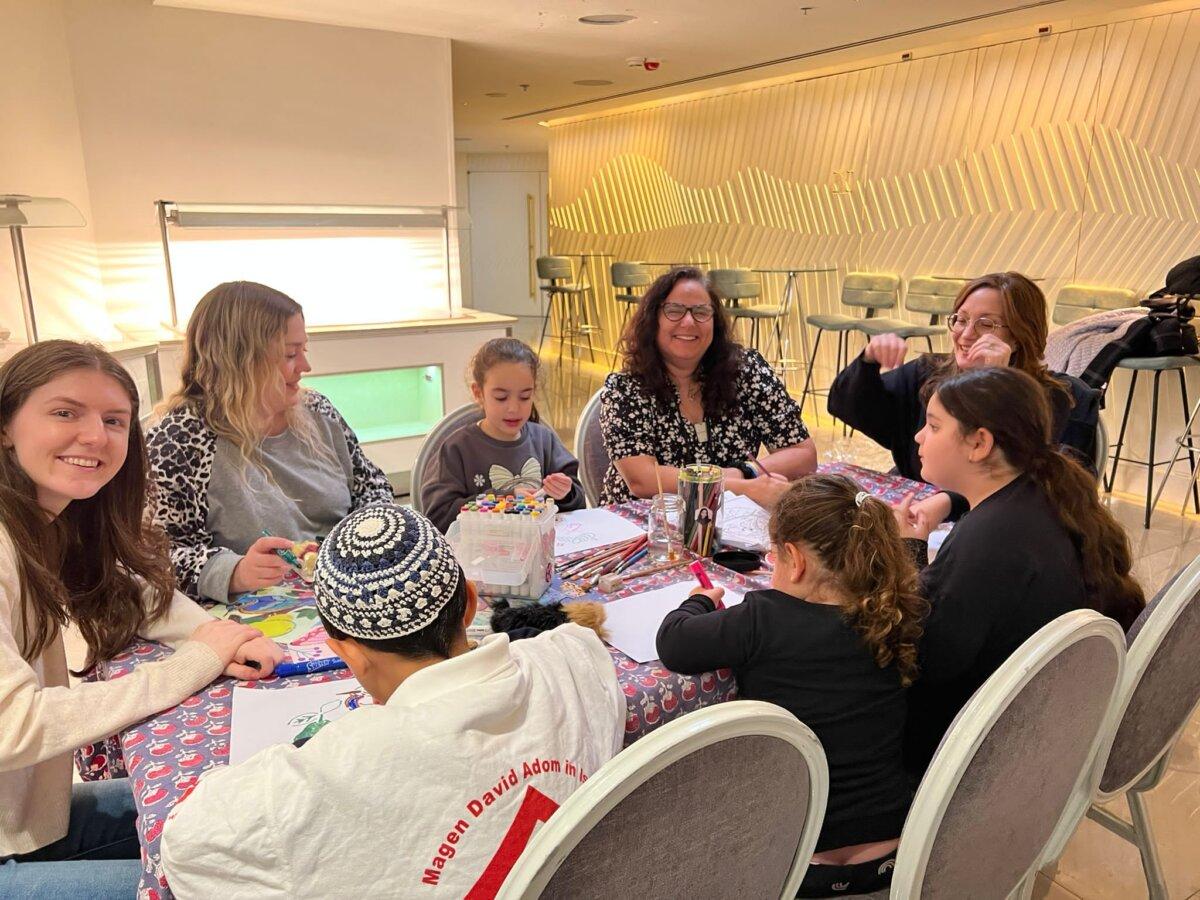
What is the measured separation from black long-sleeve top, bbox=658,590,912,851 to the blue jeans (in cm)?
86

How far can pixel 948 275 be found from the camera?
242 inches

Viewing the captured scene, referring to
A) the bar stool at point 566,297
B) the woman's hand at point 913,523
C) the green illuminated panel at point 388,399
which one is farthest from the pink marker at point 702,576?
the bar stool at point 566,297

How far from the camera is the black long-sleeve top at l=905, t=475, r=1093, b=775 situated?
4.49 feet

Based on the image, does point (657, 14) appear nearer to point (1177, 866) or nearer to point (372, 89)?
point (372, 89)

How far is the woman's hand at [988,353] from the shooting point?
2.32 meters

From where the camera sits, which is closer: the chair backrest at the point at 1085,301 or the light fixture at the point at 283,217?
the light fixture at the point at 283,217

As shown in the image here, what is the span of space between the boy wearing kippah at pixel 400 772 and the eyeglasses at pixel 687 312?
1646 millimetres

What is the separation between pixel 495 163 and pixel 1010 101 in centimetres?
991

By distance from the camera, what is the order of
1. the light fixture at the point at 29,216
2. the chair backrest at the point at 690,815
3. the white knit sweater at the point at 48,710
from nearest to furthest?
the chair backrest at the point at 690,815
the white knit sweater at the point at 48,710
the light fixture at the point at 29,216

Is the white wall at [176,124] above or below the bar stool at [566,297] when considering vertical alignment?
above

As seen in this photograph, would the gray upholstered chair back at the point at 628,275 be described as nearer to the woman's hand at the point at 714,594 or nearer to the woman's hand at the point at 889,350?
the woman's hand at the point at 889,350

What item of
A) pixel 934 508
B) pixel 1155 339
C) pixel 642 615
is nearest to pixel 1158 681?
pixel 934 508

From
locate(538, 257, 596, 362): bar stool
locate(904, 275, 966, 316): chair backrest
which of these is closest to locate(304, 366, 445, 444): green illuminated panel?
locate(904, 275, 966, 316): chair backrest

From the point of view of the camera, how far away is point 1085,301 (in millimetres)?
5016
